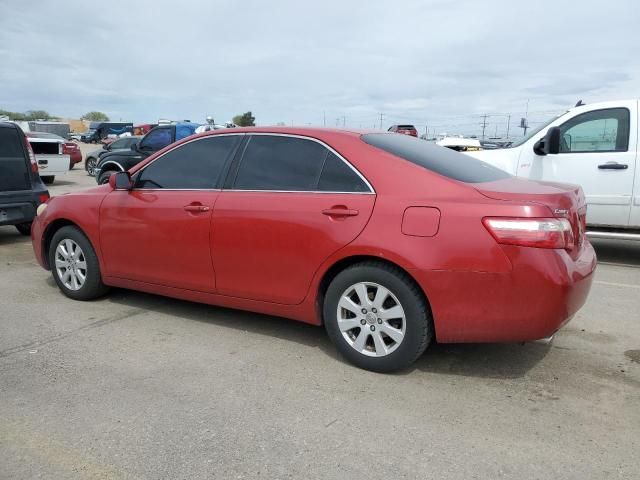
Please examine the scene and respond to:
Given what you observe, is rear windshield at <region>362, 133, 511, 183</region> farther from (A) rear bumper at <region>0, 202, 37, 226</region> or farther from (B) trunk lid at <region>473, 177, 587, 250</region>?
(A) rear bumper at <region>0, 202, 37, 226</region>

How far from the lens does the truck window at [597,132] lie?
6852 mm

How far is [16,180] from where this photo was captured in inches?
310

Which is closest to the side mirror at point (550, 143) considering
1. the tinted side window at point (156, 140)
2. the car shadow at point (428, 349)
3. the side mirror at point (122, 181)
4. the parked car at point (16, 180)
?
the car shadow at point (428, 349)

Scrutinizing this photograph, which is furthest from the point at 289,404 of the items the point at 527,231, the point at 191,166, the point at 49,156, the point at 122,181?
the point at 49,156

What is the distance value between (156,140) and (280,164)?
10.6 metres

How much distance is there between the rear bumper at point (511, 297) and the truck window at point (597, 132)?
428 centimetres

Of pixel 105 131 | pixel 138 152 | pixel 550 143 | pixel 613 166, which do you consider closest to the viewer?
pixel 613 166

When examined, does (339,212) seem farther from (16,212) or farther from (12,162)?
(12,162)

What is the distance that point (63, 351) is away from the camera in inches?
154

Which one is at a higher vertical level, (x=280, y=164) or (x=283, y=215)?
(x=280, y=164)

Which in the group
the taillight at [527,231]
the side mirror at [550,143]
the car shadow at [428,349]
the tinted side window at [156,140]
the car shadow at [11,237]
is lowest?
the car shadow at [428,349]

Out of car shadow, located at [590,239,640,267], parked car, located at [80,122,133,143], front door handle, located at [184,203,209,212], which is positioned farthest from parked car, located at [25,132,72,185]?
parked car, located at [80,122,133,143]

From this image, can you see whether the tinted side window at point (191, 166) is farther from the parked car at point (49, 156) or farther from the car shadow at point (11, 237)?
the parked car at point (49, 156)

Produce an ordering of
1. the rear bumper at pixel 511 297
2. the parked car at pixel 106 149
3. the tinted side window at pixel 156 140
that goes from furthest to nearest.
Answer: the parked car at pixel 106 149, the tinted side window at pixel 156 140, the rear bumper at pixel 511 297
